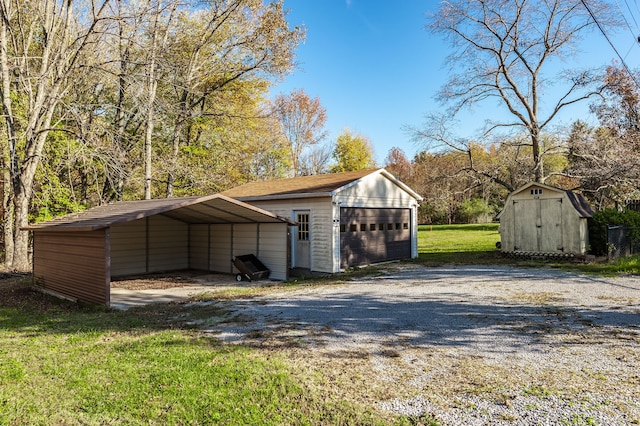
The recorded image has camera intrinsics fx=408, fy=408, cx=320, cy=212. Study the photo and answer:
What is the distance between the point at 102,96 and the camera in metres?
18.1

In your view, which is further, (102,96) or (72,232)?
(102,96)

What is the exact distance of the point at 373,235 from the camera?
1409 cm

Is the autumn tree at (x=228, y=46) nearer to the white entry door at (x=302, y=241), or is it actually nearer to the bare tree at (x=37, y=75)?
the bare tree at (x=37, y=75)

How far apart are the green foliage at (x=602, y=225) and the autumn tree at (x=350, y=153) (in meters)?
26.1

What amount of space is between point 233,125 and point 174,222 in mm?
8989

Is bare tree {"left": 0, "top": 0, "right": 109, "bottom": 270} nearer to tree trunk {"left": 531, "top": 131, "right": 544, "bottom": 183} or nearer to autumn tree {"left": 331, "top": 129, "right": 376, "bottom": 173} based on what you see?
tree trunk {"left": 531, "top": 131, "right": 544, "bottom": 183}

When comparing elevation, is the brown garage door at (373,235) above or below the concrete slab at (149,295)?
above

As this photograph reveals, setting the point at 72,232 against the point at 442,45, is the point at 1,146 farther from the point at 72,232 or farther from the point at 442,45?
the point at 442,45

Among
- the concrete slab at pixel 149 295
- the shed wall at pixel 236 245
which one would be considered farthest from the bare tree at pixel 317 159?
the concrete slab at pixel 149 295

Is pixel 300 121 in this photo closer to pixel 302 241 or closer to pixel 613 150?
pixel 613 150

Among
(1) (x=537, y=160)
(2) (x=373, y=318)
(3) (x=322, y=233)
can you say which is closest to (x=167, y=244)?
(3) (x=322, y=233)

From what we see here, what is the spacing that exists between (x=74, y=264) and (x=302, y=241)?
20.7 feet

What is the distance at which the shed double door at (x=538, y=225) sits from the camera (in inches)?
535

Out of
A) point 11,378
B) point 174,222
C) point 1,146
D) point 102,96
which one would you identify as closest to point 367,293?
point 11,378
